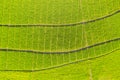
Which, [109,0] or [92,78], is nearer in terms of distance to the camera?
[92,78]

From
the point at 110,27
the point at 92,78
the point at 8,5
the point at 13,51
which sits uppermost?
the point at 8,5

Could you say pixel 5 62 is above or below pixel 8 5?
below

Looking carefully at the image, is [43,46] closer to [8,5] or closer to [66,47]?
[66,47]

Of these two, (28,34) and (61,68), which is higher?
(28,34)

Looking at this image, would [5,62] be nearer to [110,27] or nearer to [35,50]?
[35,50]

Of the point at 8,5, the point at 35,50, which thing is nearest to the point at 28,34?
the point at 35,50

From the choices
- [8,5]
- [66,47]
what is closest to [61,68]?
[66,47]
